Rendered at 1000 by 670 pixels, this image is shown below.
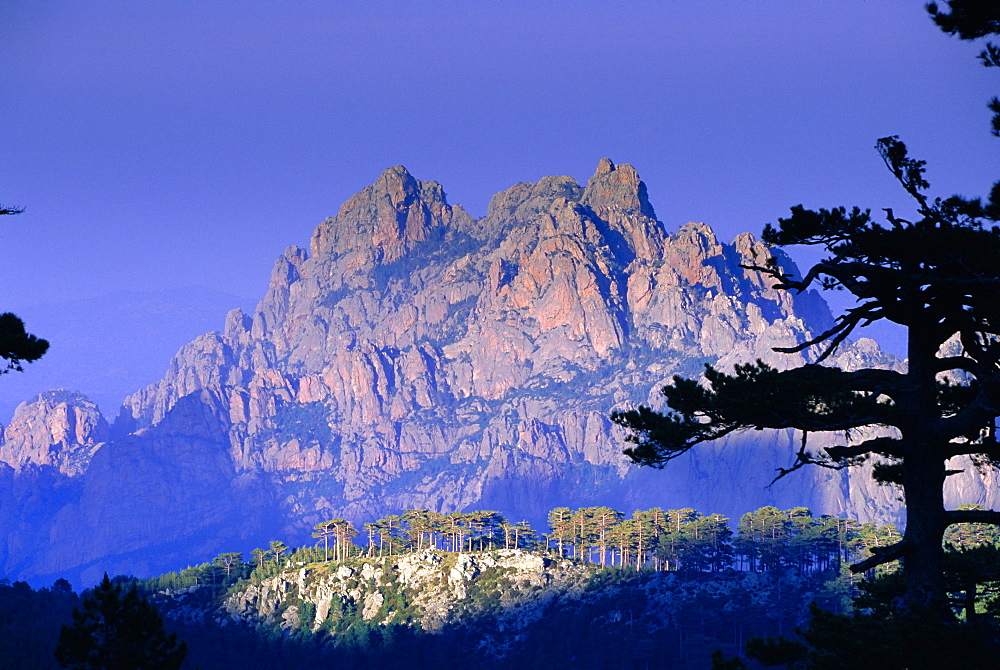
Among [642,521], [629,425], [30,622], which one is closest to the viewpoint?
[629,425]

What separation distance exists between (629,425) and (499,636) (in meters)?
123

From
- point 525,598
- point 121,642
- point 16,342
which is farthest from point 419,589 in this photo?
point 16,342

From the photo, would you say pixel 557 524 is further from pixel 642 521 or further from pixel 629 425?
pixel 629 425

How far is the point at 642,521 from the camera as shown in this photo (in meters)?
166

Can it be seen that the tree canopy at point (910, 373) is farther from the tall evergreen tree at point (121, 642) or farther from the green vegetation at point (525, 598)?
the green vegetation at point (525, 598)

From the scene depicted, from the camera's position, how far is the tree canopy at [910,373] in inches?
921

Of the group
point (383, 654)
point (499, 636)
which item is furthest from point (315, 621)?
point (499, 636)

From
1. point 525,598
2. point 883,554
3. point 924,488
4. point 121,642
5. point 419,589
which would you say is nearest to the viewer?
point 883,554

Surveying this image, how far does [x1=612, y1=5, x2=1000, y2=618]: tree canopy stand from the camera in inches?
921

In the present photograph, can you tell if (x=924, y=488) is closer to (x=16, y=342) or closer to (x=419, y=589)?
(x=16, y=342)

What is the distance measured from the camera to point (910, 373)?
982 inches

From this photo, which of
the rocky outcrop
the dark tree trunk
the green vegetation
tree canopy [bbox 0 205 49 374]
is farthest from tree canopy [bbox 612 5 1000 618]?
the rocky outcrop

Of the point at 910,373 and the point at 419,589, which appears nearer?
the point at 910,373

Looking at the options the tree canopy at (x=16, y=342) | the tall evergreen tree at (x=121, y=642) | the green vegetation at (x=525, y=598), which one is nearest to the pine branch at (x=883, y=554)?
the tree canopy at (x=16, y=342)
